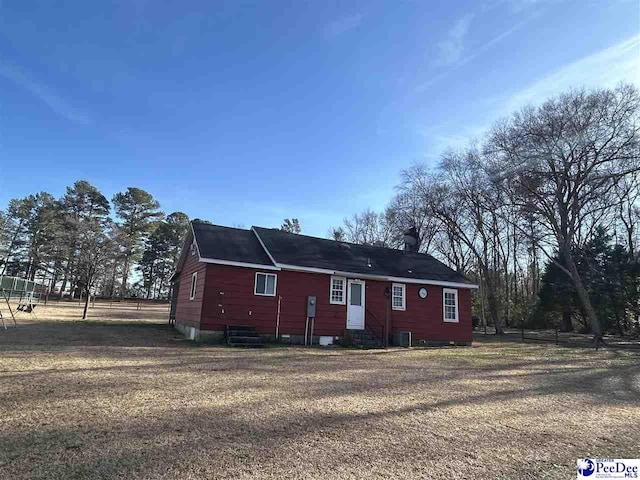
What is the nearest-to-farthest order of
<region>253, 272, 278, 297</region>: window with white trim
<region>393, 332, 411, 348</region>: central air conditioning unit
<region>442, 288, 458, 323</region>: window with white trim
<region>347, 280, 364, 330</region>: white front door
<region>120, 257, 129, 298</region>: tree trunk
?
<region>253, 272, 278, 297</region>: window with white trim < <region>347, 280, 364, 330</region>: white front door < <region>393, 332, 411, 348</region>: central air conditioning unit < <region>442, 288, 458, 323</region>: window with white trim < <region>120, 257, 129, 298</region>: tree trunk

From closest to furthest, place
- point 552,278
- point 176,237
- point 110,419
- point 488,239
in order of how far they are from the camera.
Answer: point 110,419, point 552,278, point 488,239, point 176,237

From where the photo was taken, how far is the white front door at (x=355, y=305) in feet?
54.4

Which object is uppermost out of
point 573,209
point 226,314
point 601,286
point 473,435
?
point 573,209

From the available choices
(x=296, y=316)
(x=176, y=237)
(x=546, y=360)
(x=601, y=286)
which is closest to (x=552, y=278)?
(x=601, y=286)

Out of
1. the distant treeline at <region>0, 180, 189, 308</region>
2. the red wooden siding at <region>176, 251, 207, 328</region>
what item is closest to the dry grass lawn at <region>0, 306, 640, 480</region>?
the red wooden siding at <region>176, 251, 207, 328</region>

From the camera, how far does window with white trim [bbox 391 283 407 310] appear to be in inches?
693

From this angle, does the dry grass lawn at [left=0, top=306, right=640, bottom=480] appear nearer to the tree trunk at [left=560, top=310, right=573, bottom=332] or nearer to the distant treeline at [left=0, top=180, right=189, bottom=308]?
the tree trunk at [left=560, top=310, right=573, bottom=332]

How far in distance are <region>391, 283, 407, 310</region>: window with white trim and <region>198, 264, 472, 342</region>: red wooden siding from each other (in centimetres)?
18

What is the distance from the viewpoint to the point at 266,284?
15148 mm

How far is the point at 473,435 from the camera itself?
5.04 metres

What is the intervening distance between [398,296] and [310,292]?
4333mm

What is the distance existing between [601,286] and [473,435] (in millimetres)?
27921

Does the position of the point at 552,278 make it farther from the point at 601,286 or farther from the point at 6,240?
the point at 6,240

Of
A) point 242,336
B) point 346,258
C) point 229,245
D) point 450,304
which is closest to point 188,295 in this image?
point 229,245
